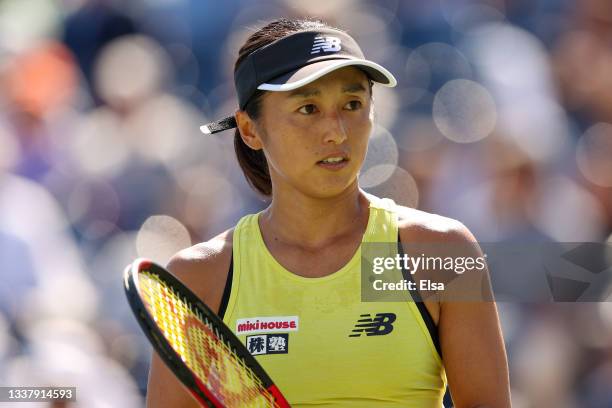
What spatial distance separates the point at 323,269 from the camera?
2197mm

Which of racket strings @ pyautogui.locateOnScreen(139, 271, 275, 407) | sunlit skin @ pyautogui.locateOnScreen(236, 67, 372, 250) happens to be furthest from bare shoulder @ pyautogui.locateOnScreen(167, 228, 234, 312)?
racket strings @ pyautogui.locateOnScreen(139, 271, 275, 407)

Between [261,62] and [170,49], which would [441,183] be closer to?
[170,49]

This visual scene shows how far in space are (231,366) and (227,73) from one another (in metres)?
2.93

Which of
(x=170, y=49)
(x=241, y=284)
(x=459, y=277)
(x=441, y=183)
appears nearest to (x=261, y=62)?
(x=241, y=284)

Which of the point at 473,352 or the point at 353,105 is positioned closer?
the point at 473,352

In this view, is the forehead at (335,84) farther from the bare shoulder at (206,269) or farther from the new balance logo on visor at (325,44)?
the bare shoulder at (206,269)

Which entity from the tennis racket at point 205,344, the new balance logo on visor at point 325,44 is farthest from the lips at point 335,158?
the tennis racket at point 205,344

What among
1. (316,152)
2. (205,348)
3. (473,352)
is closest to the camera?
(205,348)

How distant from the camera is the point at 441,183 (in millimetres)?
4062

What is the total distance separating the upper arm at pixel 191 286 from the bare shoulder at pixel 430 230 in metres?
0.43

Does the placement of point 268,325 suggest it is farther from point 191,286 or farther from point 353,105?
point 353,105

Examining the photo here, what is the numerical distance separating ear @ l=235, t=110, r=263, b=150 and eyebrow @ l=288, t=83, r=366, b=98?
0.22 m

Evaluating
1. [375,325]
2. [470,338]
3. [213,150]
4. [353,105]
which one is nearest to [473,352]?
[470,338]

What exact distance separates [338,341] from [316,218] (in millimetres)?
345
